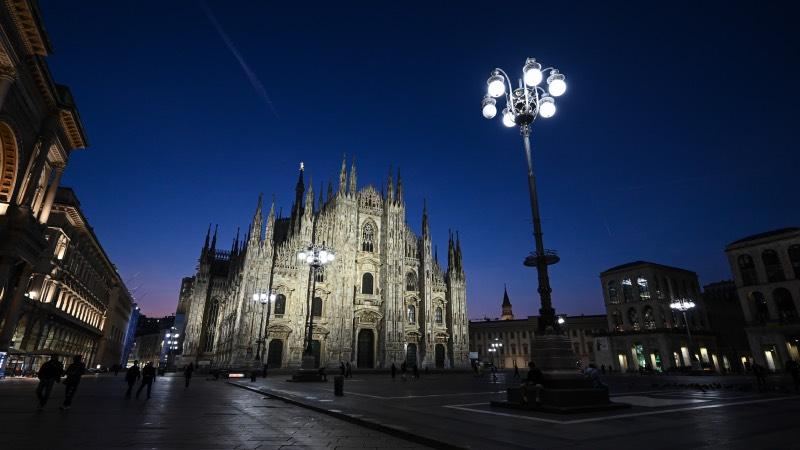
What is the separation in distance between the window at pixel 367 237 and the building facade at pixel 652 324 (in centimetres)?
3130

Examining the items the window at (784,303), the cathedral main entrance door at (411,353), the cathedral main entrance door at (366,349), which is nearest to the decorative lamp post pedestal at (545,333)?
the cathedral main entrance door at (366,349)

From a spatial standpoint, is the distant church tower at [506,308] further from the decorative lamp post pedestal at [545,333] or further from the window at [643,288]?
the decorative lamp post pedestal at [545,333]

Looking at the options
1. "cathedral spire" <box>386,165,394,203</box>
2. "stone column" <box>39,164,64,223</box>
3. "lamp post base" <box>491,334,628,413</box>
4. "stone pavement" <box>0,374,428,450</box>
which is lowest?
"stone pavement" <box>0,374,428,450</box>

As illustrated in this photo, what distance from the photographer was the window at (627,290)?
49628mm

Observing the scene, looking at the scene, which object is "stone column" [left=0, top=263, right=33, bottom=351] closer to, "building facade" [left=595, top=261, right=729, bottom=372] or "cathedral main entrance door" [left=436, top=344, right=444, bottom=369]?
"cathedral main entrance door" [left=436, top=344, right=444, bottom=369]

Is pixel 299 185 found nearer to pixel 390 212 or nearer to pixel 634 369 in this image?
pixel 390 212

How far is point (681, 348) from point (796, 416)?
1753 inches

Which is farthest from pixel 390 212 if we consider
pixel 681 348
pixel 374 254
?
pixel 681 348

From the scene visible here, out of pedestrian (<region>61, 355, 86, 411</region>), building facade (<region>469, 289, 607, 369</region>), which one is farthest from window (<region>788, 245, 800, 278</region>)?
pedestrian (<region>61, 355, 86, 411</region>)

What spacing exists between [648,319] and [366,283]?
34.1 m

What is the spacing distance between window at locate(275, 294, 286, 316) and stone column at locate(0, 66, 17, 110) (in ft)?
95.9

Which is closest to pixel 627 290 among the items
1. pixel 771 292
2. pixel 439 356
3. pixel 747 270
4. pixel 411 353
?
pixel 747 270

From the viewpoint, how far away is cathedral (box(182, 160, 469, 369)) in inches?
1540

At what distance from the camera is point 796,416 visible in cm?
866
